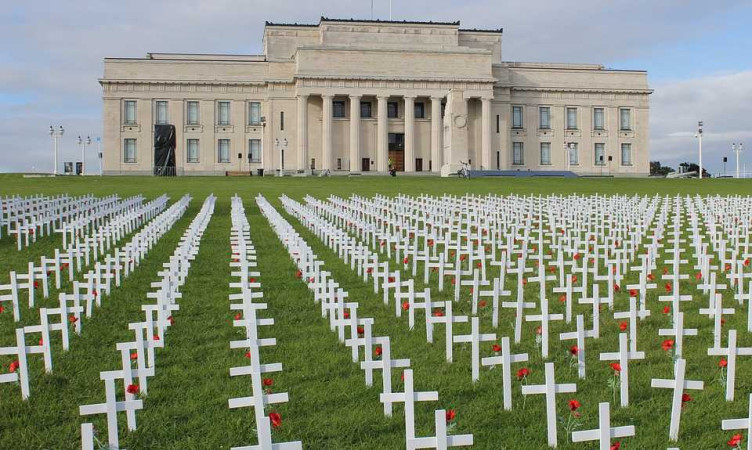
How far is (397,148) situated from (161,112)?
79.7ft

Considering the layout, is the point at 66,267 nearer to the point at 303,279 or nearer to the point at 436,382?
the point at 303,279

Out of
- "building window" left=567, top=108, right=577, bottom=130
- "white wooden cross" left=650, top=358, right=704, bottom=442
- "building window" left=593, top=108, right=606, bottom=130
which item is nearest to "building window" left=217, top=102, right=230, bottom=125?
"building window" left=567, top=108, right=577, bottom=130

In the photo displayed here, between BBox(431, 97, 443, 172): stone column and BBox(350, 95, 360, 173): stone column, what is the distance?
24.8 feet

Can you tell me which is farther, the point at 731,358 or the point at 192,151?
the point at 192,151

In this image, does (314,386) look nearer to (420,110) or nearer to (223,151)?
(223,151)

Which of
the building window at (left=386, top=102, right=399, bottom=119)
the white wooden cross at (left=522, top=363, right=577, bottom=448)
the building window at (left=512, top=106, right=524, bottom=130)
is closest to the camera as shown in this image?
the white wooden cross at (left=522, top=363, right=577, bottom=448)

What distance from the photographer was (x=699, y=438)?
6.12 m

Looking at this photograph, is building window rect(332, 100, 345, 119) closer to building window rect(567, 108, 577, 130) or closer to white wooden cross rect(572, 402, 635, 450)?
building window rect(567, 108, 577, 130)

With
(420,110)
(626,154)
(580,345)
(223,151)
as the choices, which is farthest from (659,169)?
(580,345)

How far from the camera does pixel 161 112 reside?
8338cm

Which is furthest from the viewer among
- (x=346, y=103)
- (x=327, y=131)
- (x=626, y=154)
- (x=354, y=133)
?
(x=626, y=154)

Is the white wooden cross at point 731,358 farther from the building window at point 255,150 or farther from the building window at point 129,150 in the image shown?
the building window at point 129,150

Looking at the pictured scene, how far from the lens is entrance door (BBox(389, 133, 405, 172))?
86.4 metres

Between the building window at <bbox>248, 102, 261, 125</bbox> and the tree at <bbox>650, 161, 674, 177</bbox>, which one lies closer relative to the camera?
the building window at <bbox>248, 102, 261, 125</bbox>
